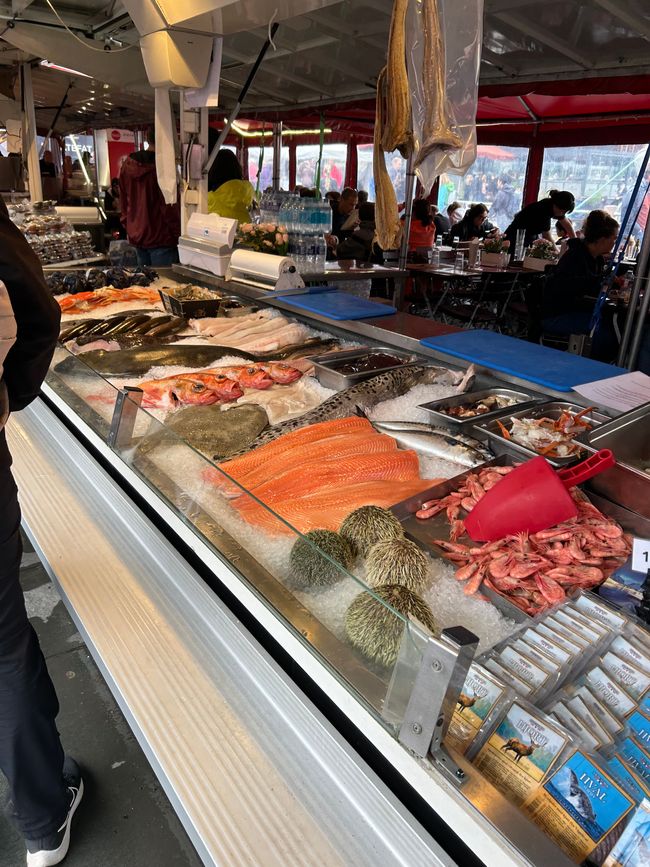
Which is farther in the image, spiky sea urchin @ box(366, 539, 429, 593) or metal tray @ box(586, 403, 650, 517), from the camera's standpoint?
metal tray @ box(586, 403, 650, 517)

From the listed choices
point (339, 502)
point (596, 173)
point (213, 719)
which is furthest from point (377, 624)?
point (596, 173)

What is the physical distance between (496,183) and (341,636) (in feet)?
45.1

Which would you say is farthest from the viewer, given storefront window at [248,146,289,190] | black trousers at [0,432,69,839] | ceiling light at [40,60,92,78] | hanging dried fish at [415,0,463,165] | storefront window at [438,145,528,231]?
storefront window at [248,146,289,190]

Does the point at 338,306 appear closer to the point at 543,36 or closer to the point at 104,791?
the point at 104,791

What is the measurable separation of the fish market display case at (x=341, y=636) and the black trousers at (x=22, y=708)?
19.7 inches

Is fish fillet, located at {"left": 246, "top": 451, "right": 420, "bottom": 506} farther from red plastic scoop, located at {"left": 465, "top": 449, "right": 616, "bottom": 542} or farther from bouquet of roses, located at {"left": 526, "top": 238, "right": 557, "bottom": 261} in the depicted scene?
bouquet of roses, located at {"left": 526, "top": 238, "right": 557, "bottom": 261}

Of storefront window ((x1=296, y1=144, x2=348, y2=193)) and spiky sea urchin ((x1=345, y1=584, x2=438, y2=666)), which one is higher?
storefront window ((x1=296, y1=144, x2=348, y2=193))

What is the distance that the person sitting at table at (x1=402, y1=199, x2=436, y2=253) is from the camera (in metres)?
8.84

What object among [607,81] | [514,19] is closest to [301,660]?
[514,19]

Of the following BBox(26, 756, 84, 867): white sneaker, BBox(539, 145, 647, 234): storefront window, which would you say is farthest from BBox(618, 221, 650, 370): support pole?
BBox(539, 145, 647, 234): storefront window

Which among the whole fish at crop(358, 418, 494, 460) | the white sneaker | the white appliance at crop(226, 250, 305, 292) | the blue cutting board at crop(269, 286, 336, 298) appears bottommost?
the white sneaker

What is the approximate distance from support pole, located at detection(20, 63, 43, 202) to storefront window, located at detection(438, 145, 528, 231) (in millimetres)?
7109

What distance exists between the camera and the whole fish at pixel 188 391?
270 cm

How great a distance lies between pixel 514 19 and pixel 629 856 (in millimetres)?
5863
